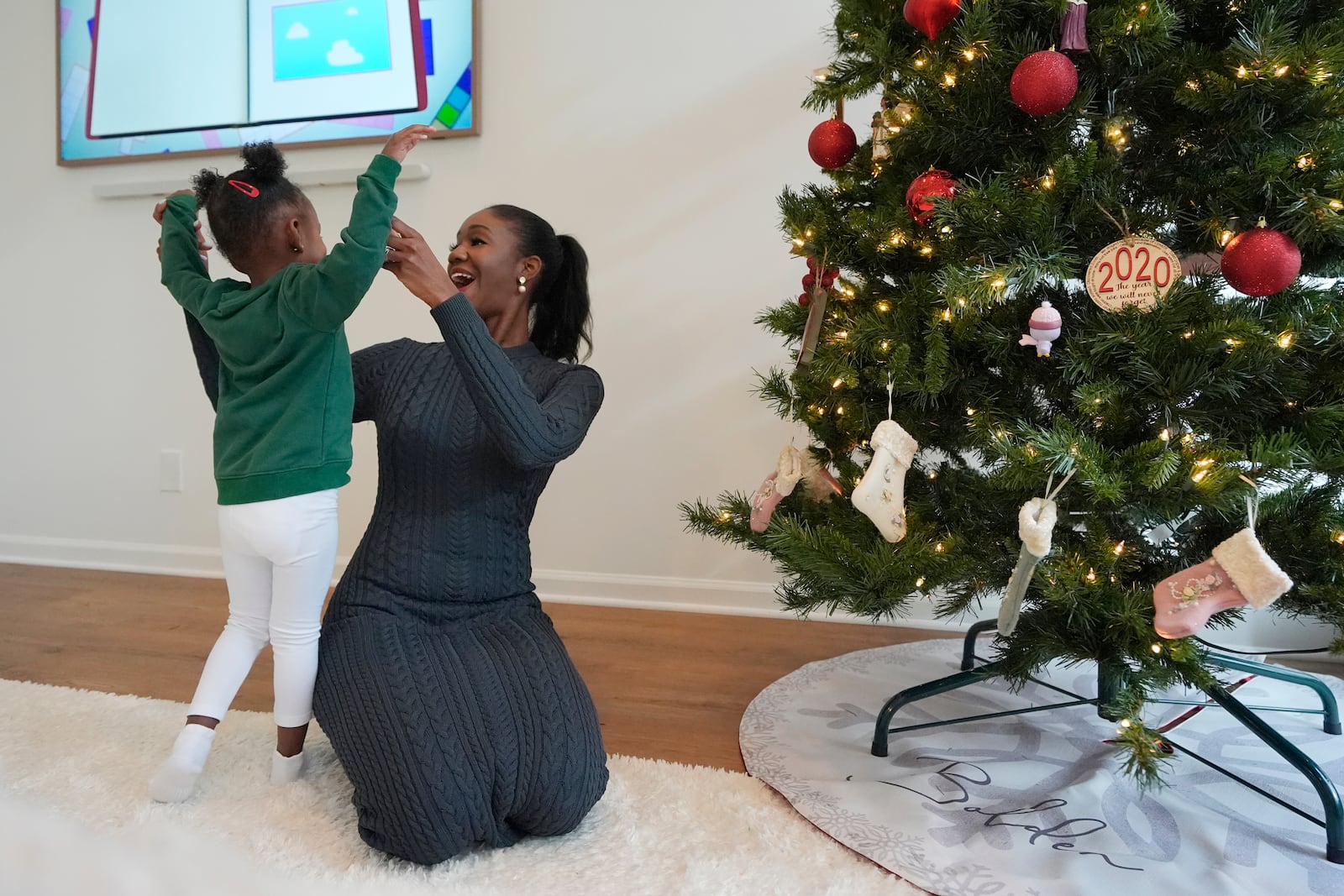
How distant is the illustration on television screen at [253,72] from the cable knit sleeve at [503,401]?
1.28 meters

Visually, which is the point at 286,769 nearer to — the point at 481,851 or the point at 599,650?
the point at 481,851

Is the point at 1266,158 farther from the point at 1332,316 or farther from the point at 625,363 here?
the point at 625,363

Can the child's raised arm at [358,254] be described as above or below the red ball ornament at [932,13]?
below

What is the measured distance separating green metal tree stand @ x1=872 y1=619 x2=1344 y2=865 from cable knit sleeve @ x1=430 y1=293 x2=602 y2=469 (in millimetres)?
659

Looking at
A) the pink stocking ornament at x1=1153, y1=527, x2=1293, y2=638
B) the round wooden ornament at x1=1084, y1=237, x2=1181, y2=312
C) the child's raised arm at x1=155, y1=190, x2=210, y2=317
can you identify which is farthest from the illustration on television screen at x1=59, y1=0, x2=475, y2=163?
the pink stocking ornament at x1=1153, y1=527, x2=1293, y2=638

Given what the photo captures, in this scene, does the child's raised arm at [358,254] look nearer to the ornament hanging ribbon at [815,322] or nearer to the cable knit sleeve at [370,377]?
the cable knit sleeve at [370,377]

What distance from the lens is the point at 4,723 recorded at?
1.39 metres

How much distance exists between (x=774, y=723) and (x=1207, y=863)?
0.62 metres

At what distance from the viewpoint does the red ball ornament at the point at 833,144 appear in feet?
4.67

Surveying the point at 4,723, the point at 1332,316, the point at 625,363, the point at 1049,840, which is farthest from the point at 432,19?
the point at 1049,840

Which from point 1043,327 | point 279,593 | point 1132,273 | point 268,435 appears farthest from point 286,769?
point 1132,273

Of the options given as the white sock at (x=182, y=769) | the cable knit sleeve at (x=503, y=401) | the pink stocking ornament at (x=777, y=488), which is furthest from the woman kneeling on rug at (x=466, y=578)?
the pink stocking ornament at (x=777, y=488)

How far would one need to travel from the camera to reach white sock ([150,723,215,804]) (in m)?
1.15

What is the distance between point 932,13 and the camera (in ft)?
3.81
